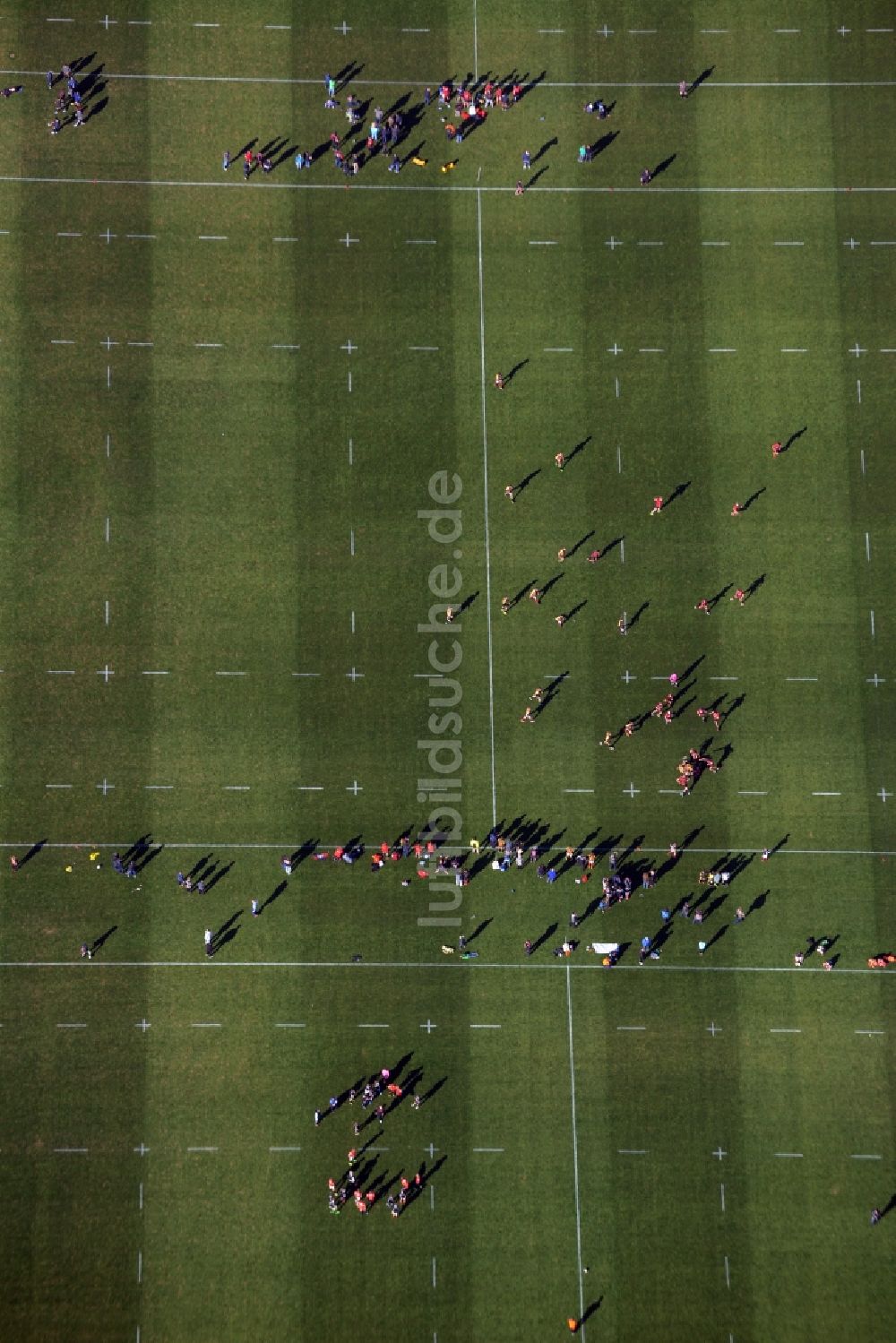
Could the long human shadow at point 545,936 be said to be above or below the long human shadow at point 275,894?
below

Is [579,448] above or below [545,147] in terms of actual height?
below

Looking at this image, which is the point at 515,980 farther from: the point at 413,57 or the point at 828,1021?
the point at 413,57

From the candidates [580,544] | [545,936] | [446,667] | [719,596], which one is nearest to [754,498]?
[719,596]

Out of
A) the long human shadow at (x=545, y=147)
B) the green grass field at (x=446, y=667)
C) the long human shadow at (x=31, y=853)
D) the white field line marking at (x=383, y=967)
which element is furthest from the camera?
the long human shadow at (x=545, y=147)

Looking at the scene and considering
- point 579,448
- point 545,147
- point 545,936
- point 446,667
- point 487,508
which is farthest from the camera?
point 545,147

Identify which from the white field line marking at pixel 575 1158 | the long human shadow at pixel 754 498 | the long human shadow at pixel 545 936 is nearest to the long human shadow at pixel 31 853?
the long human shadow at pixel 545 936

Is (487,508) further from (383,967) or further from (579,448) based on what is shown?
(383,967)

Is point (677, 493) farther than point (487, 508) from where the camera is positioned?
Yes

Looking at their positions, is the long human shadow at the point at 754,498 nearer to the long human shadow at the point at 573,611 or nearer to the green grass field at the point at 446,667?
the green grass field at the point at 446,667

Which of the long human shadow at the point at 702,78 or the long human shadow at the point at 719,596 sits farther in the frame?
the long human shadow at the point at 702,78

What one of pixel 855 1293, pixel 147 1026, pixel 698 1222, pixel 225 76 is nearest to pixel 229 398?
pixel 225 76
